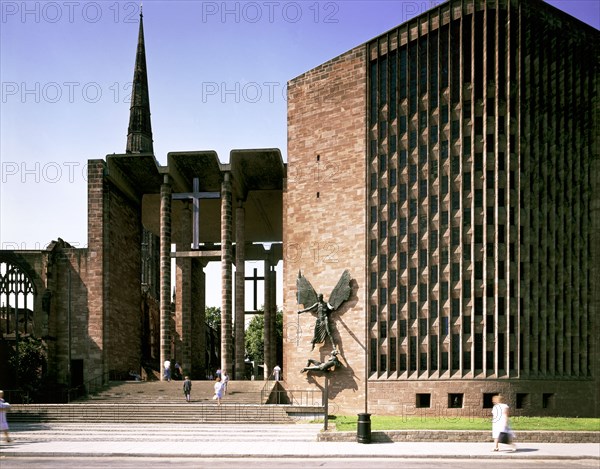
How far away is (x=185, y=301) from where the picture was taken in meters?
47.7

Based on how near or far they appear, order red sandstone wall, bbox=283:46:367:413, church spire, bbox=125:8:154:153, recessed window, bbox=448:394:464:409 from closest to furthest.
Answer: recessed window, bbox=448:394:464:409 → red sandstone wall, bbox=283:46:367:413 → church spire, bbox=125:8:154:153

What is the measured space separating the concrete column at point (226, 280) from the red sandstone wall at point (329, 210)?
173 inches

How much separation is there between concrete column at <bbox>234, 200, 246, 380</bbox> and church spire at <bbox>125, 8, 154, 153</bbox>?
33503 mm

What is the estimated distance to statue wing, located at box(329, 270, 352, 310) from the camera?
37.2m

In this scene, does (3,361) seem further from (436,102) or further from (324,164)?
(436,102)

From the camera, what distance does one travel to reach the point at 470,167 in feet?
117

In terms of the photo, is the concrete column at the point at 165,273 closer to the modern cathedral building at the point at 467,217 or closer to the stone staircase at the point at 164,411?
the stone staircase at the point at 164,411

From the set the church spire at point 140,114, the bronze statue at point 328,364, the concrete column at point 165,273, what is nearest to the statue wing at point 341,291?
the bronze statue at point 328,364

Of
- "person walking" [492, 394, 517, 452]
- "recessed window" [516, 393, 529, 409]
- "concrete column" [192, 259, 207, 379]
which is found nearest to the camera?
"person walking" [492, 394, 517, 452]

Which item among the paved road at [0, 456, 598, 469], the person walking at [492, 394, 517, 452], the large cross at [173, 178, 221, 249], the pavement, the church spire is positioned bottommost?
the pavement

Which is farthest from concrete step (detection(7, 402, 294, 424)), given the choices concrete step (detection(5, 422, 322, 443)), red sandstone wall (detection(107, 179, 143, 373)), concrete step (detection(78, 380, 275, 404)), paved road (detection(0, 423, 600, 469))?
red sandstone wall (detection(107, 179, 143, 373))

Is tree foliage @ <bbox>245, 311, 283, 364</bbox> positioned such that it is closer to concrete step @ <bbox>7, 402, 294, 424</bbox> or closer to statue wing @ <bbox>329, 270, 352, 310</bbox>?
statue wing @ <bbox>329, 270, 352, 310</bbox>

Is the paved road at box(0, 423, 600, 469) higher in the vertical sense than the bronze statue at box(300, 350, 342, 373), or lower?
lower

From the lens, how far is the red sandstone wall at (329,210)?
122 feet
